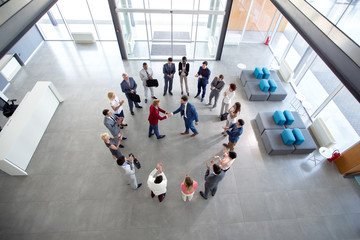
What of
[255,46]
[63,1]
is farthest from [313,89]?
[63,1]

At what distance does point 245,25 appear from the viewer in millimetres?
9883

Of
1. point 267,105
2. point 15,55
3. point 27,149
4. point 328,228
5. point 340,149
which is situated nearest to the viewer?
point 328,228

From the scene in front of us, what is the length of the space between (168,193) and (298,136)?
4094 millimetres

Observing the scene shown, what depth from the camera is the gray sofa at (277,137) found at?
5.59m

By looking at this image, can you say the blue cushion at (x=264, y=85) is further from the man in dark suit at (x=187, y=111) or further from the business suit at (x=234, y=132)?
the man in dark suit at (x=187, y=111)

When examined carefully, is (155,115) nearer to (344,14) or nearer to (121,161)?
(121,161)

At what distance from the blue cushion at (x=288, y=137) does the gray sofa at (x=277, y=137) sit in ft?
0.45

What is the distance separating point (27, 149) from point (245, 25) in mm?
10760

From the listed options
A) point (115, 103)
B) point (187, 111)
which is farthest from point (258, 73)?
point (115, 103)

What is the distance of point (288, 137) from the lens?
17.9ft

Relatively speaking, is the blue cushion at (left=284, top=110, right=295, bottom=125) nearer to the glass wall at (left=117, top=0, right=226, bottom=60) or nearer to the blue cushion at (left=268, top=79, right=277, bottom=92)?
the blue cushion at (left=268, top=79, right=277, bottom=92)

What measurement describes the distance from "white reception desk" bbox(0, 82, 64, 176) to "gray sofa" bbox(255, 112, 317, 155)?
7.04 m

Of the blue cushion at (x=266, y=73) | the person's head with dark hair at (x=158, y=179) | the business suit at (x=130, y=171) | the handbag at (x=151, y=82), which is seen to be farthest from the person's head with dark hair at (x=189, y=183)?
the blue cushion at (x=266, y=73)

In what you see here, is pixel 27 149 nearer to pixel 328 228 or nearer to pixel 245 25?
pixel 328 228
